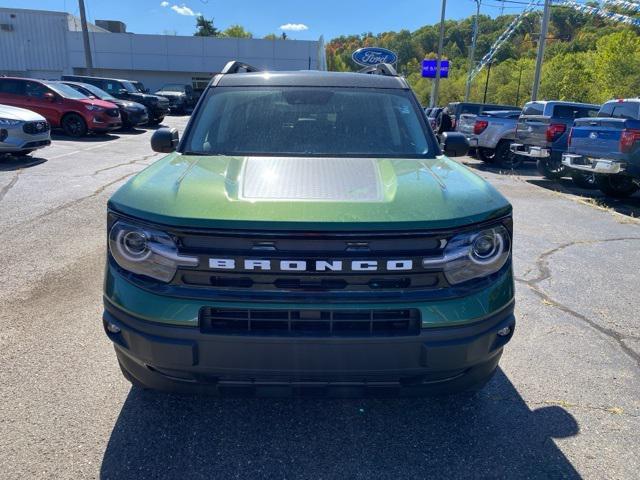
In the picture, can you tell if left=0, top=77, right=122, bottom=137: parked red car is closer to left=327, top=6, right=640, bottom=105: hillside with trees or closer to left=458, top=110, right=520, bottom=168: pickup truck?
left=458, top=110, right=520, bottom=168: pickup truck

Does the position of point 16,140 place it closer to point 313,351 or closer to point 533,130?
point 313,351

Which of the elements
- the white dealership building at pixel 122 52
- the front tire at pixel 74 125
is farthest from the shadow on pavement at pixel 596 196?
the white dealership building at pixel 122 52

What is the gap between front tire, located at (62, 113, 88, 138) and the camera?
15.5m

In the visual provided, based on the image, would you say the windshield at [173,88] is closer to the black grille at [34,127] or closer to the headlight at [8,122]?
the black grille at [34,127]

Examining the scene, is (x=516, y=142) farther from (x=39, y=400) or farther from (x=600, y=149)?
(x=39, y=400)

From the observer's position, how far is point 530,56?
5794 cm

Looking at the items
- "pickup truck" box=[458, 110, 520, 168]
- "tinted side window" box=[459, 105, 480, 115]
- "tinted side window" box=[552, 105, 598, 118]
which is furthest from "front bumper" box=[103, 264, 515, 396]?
"tinted side window" box=[459, 105, 480, 115]

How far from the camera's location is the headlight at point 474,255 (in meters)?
2.11

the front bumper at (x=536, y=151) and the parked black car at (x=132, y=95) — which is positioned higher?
the parked black car at (x=132, y=95)

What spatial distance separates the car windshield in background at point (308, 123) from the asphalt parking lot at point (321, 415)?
155 cm

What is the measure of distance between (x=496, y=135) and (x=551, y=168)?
2.66 meters

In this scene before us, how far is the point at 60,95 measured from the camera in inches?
609

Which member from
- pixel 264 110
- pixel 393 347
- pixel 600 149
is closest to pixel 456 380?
pixel 393 347

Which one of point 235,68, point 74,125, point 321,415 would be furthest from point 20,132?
point 321,415
